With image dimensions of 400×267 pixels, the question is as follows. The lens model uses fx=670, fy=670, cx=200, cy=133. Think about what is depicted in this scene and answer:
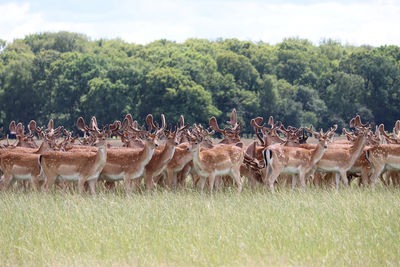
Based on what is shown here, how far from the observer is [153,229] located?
7.88 metres

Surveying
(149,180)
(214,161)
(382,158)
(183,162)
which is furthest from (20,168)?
(382,158)

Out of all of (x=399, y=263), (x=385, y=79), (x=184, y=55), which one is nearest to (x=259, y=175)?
(x=399, y=263)

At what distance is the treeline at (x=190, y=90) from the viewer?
145ft

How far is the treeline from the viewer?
145 ft

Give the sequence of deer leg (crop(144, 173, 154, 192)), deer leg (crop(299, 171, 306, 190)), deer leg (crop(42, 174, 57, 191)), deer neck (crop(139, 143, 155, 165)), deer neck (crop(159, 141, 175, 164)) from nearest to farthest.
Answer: deer leg (crop(42, 174, 57, 191))
deer neck (crop(139, 143, 155, 165))
deer neck (crop(159, 141, 175, 164))
deer leg (crop(144, 173, 154, 192))
deer leg (crop(299, 171, 306, 190))

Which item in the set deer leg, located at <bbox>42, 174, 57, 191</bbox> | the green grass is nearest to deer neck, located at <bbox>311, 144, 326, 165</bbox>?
the green grass

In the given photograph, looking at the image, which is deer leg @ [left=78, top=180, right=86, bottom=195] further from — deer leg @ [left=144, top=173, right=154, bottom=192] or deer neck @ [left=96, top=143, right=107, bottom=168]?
deer leg @ [left=144, top=173, right=154, bottom=192]

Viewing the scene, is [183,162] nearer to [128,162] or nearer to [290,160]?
A: [128,162]

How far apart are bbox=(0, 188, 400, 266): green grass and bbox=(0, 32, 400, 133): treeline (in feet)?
109

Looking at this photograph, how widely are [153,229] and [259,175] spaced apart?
4.30 metres

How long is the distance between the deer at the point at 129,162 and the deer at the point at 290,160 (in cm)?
194

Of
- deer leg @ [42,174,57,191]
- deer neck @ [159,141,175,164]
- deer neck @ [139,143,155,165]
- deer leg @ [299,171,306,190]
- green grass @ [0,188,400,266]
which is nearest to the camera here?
green grass @ [0,188,400,266]

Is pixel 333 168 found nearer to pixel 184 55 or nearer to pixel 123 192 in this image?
pixel 123 192

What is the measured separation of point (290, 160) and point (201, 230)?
12.4 ft
